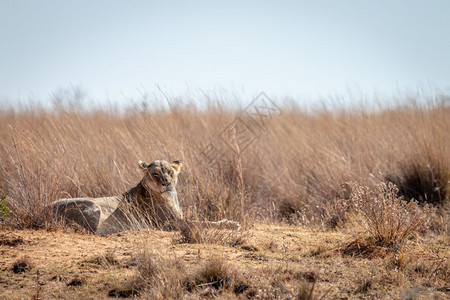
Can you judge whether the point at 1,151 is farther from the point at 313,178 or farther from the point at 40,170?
the point at 313,178

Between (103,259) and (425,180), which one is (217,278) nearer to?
(103,259)

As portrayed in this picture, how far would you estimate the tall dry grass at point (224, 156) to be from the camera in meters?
6.97

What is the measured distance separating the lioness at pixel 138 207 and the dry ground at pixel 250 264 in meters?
0.23

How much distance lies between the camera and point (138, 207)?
6676mm

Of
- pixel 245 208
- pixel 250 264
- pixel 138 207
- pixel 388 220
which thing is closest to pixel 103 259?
pixel 250 264

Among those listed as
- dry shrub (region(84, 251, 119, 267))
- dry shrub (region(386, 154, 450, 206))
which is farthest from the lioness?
dry shrub (region(386, 154, 450, 206))

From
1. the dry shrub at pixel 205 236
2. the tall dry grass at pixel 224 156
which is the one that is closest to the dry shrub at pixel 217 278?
the dry shrub at pixel 205 236

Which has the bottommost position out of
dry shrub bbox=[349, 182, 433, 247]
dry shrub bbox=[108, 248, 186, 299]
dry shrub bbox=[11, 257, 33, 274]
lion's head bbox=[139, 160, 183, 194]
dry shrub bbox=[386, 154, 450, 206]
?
dry shrub bbox=[386, 154, 450, 206]

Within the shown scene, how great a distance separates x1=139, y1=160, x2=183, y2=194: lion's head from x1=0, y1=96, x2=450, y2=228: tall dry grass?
0.32 metres

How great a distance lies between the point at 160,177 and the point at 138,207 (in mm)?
486

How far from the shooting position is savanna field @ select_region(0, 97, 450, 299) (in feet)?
14.8

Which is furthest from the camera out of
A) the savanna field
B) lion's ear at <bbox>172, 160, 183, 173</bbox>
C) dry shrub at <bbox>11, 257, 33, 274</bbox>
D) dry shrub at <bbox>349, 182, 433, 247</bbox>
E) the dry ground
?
lion's ear at <bbox>172, 160, 183, 173</bbox>

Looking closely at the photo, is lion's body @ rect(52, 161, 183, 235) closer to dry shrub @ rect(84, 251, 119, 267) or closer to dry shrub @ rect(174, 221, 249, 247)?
dry shrub @ rect(174, 221, 249, 247)

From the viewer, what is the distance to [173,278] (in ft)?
14.0
